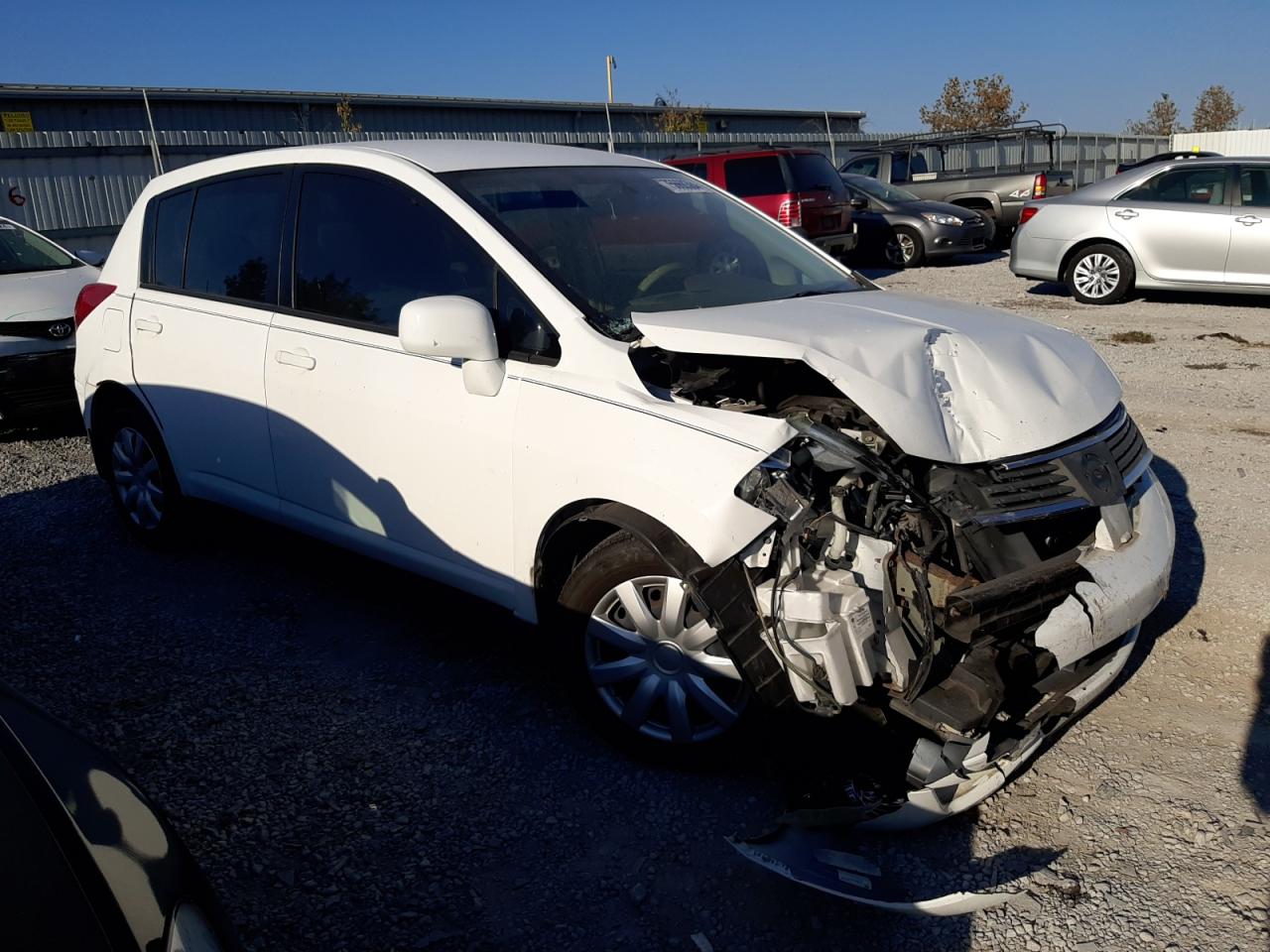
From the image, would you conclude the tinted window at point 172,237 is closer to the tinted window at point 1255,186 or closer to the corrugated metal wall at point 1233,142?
the tinted window at point 1255,186

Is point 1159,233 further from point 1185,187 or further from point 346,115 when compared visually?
point 346,115

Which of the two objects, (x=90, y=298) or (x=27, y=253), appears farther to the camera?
(x=27, y=253)

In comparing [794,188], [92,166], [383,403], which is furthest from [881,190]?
[383,403]

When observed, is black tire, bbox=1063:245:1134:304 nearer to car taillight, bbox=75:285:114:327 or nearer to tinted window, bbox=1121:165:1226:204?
tinted window, bbox=1121:165:1226:204

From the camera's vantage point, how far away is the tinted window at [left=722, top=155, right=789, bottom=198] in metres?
13.7

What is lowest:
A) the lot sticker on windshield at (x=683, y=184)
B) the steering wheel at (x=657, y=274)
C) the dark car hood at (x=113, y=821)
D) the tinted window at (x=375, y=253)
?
the dark car hood at (x=113, y=821)

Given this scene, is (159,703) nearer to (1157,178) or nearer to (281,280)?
(281,280)

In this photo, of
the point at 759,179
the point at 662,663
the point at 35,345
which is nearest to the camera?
the point at 662,663

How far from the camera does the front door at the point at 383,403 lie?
3520mm

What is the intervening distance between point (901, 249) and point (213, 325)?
1322 cm

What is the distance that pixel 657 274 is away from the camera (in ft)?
12.5

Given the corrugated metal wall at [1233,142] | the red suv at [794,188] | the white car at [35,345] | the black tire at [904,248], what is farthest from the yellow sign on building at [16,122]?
the corrugated metal wall at [1233,142]

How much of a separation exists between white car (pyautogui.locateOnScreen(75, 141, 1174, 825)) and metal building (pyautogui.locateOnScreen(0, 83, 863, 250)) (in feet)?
26.3

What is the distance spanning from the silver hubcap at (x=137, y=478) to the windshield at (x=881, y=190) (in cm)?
1349
